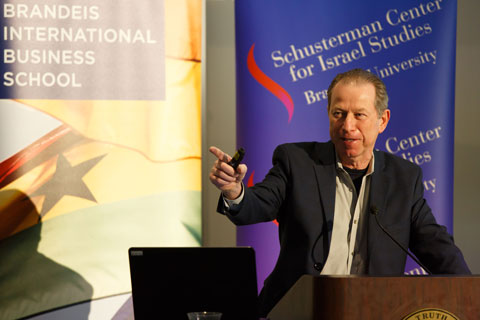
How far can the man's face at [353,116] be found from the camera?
2.41 metres

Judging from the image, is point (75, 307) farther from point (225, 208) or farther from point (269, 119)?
point (225, 208)

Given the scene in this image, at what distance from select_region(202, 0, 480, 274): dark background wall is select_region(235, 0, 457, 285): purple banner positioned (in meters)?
0.39


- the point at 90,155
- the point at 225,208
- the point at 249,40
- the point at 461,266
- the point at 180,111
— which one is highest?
the point at 249,40

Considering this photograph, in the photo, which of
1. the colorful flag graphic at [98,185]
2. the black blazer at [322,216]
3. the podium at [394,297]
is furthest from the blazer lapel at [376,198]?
the colorful flag graphic at [98,185]

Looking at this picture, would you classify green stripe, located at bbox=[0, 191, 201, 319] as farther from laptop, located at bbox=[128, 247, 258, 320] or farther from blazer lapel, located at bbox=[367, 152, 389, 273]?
laptop, located at bbox=[128, 247, 258, 320]

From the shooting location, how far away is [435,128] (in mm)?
3969

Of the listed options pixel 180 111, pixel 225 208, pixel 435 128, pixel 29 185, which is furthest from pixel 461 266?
pixel 29 185

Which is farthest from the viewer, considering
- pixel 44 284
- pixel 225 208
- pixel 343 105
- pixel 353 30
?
pixel 353 30

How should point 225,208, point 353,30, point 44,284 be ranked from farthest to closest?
point 353,30
point 44,284
point 225,208

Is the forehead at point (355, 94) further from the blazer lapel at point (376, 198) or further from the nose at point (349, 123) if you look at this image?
the blazer lapel at point (376, 198)

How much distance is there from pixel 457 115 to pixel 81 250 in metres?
2.80

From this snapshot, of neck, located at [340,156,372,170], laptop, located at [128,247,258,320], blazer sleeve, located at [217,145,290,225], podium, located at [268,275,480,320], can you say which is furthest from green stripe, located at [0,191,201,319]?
podium, located at [268,275,480,320]

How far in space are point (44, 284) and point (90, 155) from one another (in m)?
0.83

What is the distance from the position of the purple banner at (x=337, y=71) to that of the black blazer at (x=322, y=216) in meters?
1.35
